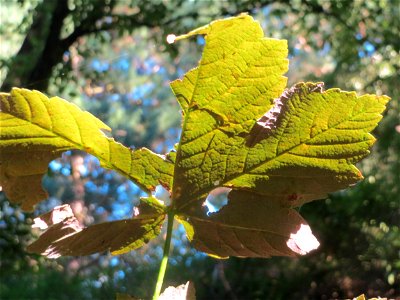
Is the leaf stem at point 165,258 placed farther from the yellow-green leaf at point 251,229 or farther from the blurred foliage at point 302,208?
the blurred foliage at point 302,208

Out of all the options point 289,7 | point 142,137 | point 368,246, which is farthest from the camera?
point 142,137

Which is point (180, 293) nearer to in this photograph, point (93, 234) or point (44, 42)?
point (93, 234)

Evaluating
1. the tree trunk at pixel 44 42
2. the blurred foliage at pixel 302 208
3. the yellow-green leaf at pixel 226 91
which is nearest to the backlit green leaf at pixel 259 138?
the yellow-green leaf at pixel 226 91

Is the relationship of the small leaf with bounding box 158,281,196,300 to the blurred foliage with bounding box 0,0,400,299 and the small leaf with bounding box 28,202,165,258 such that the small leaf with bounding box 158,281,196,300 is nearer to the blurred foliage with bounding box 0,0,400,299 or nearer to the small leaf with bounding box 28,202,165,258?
the small leaf with bounding box 28,202,165,258

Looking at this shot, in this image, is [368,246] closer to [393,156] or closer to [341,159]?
[393,156]

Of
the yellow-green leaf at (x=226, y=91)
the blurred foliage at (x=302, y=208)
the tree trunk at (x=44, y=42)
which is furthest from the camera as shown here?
the tree trunk at (x=44, y=42)

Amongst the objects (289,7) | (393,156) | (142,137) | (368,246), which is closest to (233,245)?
(368,246)

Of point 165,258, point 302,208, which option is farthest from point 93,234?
point 302,208
